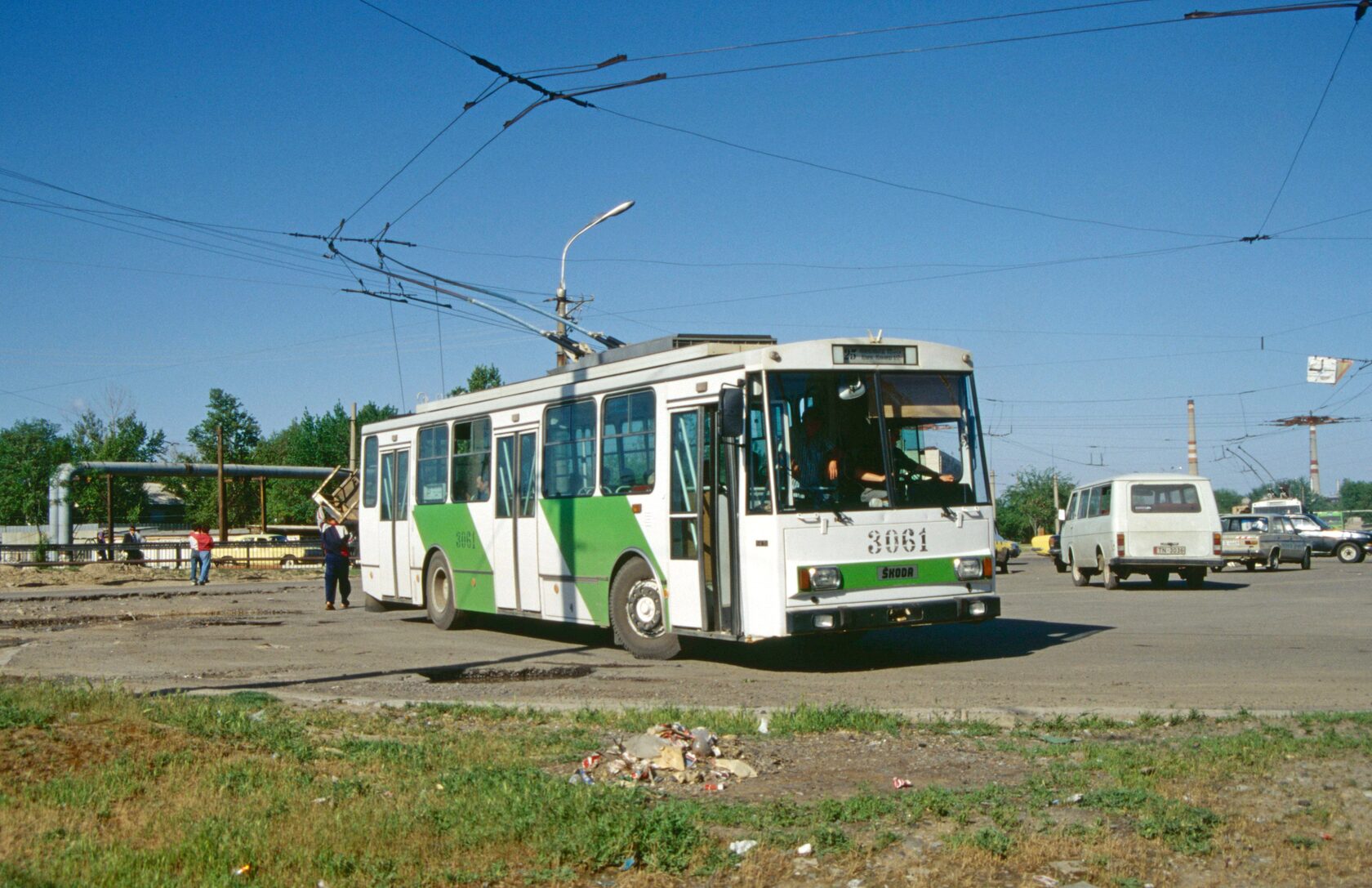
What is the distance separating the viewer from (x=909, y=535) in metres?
12.5

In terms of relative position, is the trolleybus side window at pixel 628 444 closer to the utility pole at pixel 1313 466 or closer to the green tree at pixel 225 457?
the utility pole at pixel 1313 466

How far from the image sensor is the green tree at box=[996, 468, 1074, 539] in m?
98.5

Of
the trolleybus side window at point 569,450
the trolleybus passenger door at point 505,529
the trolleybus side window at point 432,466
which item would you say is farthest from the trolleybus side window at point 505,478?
the trolleybus side window at point 432,466

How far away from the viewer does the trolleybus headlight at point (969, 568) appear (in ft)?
41.7

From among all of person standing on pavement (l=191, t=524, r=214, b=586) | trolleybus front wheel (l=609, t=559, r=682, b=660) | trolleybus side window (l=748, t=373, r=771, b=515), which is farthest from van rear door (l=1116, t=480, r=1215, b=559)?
person standing on pavement (l=191, t=524, r=214, b=586)

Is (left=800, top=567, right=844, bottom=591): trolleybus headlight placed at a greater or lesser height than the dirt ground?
greater

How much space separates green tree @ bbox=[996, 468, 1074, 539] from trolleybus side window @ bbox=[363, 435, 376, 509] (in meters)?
80.4

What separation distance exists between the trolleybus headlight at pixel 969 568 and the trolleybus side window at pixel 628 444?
3.22 meters

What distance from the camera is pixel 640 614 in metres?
13.8

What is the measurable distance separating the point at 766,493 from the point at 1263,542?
106 ft

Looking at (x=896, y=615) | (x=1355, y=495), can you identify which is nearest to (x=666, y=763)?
(x=896, y=615)

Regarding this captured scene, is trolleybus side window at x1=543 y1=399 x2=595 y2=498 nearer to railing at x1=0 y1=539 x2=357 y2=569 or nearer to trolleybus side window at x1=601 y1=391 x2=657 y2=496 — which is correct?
trolleybus side window at x1=601 y1=391 x2=657 y2=496

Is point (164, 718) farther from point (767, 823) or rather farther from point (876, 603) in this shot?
point (876, 603)

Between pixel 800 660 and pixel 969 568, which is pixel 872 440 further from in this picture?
pixel 800 660
